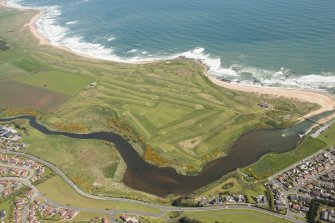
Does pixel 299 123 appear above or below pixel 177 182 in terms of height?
above

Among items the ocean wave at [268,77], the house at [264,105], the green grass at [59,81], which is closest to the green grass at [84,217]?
the green grass at [59,81]

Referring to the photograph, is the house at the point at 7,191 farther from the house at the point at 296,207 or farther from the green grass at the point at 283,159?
the house at the point at 296,207

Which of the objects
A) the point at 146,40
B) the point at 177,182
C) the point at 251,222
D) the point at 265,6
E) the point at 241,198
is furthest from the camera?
the point at 265,6

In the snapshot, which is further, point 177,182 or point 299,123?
point 299,123

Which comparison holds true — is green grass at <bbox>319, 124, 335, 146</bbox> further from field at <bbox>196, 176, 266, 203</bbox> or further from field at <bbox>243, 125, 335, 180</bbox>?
field at <bbox>196, 176, 266, 203</bbox>

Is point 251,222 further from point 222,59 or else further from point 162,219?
point 222,59

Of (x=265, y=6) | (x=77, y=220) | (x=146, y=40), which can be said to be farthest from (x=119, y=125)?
(x=265, y=6)
